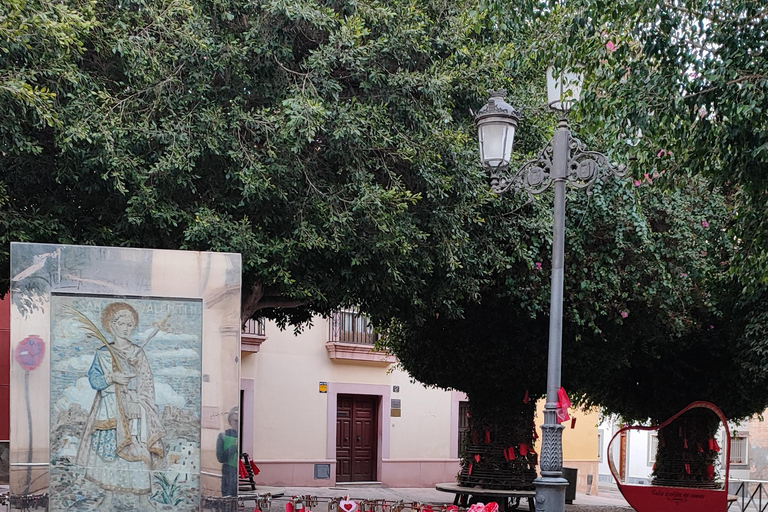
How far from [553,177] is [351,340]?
47.1ft

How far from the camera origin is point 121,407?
25.2 ft

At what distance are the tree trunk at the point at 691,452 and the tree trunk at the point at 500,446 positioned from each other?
131 inches

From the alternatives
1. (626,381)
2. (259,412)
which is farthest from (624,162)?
(259,412)

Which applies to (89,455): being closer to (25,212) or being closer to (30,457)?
(30,457)

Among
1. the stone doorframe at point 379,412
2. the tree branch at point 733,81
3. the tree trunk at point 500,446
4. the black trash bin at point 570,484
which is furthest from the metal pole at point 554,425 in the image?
the stone doorframe at point 379,412

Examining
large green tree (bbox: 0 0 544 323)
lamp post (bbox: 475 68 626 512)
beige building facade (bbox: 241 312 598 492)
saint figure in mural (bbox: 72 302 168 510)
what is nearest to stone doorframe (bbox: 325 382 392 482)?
beige building facade (bbox: 241 312 598 492)

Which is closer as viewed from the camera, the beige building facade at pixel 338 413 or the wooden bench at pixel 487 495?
the wooden bench at pixel 487 495

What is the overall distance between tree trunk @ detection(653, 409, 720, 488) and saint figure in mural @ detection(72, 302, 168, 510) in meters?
13.1

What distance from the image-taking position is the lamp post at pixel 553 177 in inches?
355

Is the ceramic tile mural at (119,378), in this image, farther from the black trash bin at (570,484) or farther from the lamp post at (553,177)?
the black trash bin at (570,484)

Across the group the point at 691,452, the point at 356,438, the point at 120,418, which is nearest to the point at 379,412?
the point at 356,438

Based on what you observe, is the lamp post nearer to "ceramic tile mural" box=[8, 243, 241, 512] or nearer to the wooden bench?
"ceramic tile mural" box=[8, 243, 241, 512]

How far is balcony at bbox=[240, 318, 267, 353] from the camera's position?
2130 cm

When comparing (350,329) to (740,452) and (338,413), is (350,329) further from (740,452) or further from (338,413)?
(740,452)
